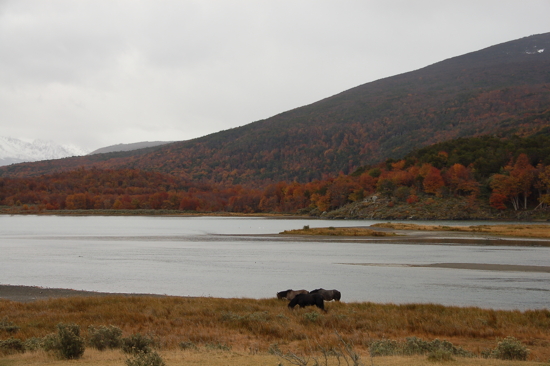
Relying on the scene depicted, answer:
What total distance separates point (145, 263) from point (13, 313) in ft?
73.0

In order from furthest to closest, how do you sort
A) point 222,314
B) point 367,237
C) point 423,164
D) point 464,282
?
1. point 423,164
2. point 367,237
3. point 464,282
4. point 222,314

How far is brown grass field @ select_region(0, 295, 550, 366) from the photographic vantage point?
12016 mm

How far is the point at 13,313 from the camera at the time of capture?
59.4 ft

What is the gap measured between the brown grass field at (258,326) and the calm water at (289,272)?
4927 mm

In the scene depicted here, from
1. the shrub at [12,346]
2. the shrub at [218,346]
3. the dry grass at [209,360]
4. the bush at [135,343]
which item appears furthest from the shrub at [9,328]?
the shrub at [218,346]

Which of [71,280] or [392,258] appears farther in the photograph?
[392,258]

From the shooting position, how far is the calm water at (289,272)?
26047 mm

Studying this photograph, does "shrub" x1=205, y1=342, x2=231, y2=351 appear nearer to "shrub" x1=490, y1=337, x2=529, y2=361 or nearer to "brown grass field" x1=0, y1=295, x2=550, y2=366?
"brown grass field" x1=0, y1=295, x2=550, y2=366

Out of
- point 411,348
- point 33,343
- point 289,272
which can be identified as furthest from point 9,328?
point 289,272

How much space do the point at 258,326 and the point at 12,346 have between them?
7.36 meters

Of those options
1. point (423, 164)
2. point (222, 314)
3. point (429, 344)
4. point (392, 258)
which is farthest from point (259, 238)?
point (423, 164)

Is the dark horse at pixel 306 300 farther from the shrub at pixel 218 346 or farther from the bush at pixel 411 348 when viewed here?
the shrub at pixel 218 346

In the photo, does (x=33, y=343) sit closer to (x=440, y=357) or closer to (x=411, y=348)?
(x=411, y=348)

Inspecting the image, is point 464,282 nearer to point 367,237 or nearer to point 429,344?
point 429,344
